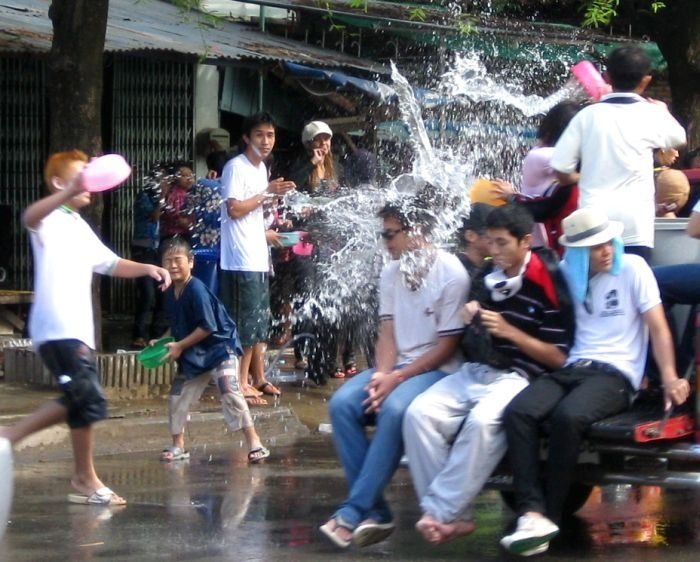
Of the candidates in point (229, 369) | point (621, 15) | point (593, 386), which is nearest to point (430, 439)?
point (593, 386)

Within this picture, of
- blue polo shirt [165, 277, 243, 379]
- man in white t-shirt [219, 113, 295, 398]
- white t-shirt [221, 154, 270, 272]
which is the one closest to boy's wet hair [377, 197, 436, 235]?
blue polo shirt [165, 277, 243, 379]

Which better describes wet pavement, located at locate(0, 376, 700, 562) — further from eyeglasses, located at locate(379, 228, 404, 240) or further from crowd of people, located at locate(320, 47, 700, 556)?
eyeglasses, located at locate(379, 228, 404, 240)

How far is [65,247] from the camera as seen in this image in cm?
713

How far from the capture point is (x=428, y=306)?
647 centimetres

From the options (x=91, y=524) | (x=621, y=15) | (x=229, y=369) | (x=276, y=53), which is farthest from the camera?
(x=621, y=15)

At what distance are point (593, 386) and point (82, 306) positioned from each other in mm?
2648

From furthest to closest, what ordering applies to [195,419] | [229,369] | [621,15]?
[621,15], [195,419], [229,369]

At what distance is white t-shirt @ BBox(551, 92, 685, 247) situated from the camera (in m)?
6.65

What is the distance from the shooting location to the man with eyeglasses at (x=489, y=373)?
594 centimetres

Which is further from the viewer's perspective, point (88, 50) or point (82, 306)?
point (88, 50)

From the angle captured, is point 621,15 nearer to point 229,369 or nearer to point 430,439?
point 229,369

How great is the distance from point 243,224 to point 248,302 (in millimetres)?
560

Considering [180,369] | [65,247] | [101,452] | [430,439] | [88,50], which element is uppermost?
[88,50]

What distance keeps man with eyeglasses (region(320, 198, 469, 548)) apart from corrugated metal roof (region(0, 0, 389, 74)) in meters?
5.52
